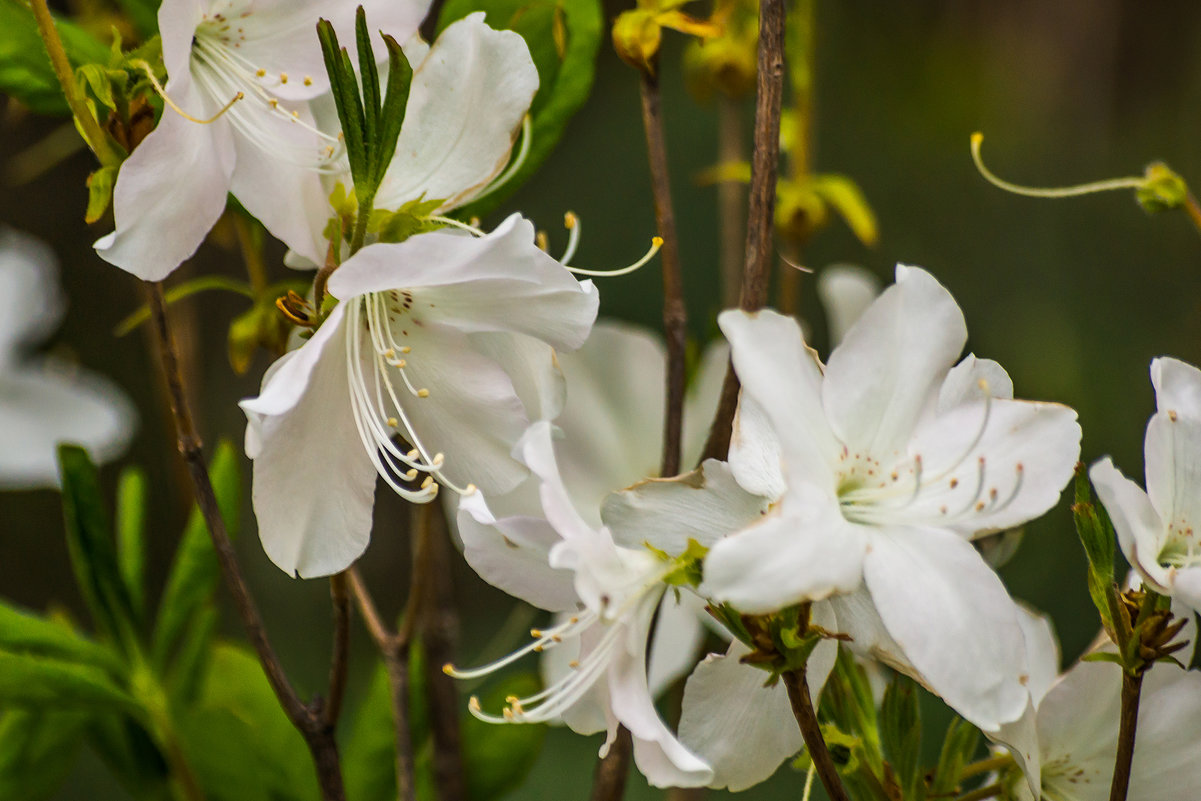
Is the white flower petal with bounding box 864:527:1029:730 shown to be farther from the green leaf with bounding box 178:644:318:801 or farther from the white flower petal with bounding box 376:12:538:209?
the green leaf with bounding box 178:644:318:801

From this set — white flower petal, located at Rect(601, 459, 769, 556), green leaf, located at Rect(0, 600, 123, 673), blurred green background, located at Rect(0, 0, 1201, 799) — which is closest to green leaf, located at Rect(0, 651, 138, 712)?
green leaf, located at Rect(0, 600, 123, 673)

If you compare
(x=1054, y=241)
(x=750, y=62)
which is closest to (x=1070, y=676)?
(x=750, y=62)

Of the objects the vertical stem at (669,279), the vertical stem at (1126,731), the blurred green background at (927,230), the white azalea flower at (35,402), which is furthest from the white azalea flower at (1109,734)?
the blurred green background at (927,230)

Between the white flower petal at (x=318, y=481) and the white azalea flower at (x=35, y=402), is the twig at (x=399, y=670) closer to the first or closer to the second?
the white flower petal at (x=318, y=481)

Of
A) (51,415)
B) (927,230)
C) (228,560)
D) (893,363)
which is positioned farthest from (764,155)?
(927,230)

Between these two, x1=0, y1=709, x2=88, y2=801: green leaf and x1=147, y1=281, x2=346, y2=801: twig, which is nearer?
x1=147, y1=281, x2=346, y2=801: twig

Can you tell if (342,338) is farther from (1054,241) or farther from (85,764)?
(1054,241)
